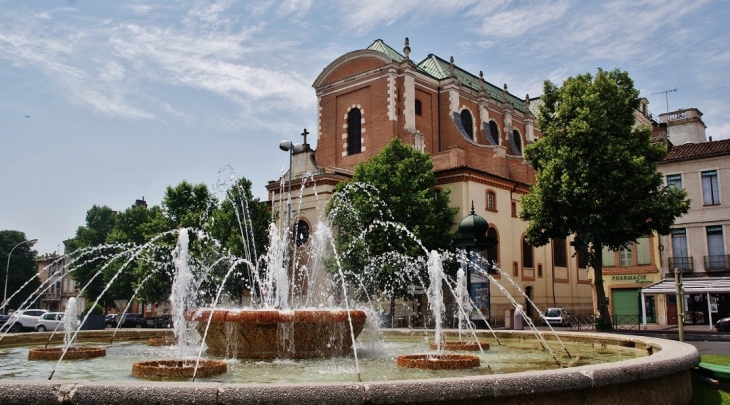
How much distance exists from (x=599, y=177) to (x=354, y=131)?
2039 cm

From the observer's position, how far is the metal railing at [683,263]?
32.2 meters

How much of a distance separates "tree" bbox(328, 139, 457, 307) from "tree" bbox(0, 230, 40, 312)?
48.7 meters

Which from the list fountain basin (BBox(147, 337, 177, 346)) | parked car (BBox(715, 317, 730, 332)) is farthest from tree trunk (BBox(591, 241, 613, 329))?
fountain basin (BBox(147, 337, 177, 346))

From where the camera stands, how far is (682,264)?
3256 centimetres

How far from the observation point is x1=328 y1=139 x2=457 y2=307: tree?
99.6 ft

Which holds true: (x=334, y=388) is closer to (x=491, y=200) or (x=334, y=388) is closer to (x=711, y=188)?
(x=491, y=200)

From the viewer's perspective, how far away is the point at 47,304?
8294cm

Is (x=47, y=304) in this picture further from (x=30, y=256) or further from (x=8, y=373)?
(x=8, y=373)

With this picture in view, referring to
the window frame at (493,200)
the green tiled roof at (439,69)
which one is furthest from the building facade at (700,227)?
the green tiled roof at (439,69)

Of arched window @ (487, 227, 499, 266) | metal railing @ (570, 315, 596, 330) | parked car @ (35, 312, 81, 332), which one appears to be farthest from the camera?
arched window @ (487, 227, 499, 266)

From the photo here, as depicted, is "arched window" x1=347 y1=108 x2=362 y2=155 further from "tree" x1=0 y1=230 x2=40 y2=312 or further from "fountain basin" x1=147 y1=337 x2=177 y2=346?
"tree" x1=0 y1=230 x2=40 y2=312

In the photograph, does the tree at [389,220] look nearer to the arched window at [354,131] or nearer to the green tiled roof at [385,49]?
the arched window at [354,131]

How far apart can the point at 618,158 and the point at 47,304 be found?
82077 millimetres

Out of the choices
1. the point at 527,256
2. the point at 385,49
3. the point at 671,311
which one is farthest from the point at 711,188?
the point at 385,49
